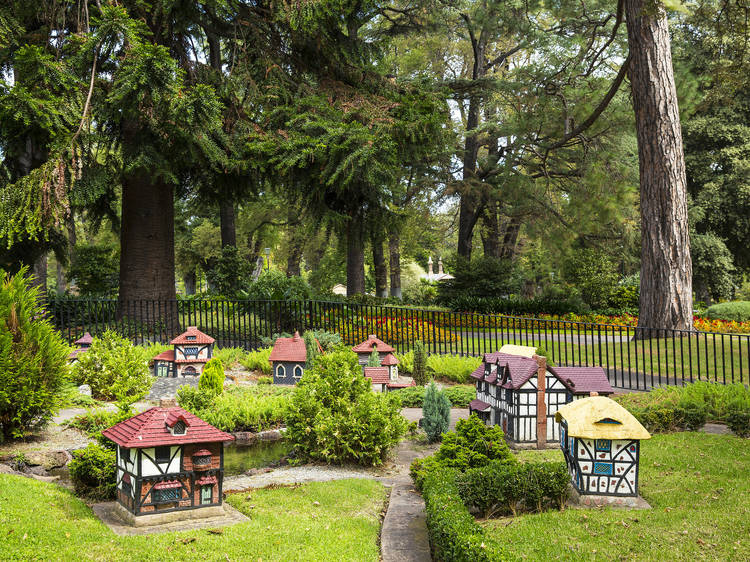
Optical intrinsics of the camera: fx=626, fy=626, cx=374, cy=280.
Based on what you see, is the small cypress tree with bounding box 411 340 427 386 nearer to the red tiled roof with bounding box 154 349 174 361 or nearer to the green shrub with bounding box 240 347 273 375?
the green shrub with bounding box 240 347 273 375

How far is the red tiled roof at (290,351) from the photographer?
12477 millimetres

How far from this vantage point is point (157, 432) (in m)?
5.85

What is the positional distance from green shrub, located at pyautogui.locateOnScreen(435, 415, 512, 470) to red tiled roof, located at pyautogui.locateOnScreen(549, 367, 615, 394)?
1.56m

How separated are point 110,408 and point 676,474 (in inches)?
326

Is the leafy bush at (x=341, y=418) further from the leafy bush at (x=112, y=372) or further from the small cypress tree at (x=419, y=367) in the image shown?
the small cypress tree at (x=419, y=367)

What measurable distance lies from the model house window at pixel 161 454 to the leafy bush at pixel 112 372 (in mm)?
5062

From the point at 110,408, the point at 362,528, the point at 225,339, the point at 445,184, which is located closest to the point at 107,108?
the point at 225,339

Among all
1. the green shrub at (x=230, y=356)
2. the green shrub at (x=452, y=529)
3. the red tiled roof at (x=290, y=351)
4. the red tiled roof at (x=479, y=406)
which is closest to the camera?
the green shrub at (x=452, y=529)

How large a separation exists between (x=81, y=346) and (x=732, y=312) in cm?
2402

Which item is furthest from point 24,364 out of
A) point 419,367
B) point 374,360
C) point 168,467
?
point 419,367

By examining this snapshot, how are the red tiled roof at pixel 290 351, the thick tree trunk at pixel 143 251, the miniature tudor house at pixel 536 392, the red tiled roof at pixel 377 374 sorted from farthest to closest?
the thick tree trunk at pixel 143 251 → the red tiled roof at pixel 290 351 → the red tiled roof at pixel 377 374 → the miniature tudor house at pixel 536 392

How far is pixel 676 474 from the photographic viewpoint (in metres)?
6.90

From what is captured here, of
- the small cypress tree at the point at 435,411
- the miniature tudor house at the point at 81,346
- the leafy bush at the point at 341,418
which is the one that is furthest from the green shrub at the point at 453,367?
the miniature tudor house at the point at 81,346

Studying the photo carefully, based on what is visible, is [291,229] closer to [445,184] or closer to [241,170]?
[445,184]
